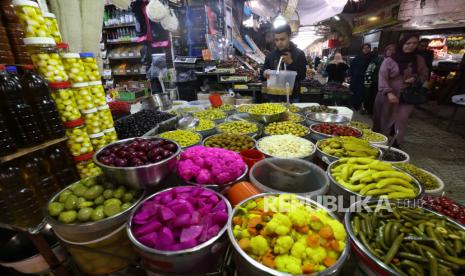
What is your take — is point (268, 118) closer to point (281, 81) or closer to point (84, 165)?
point (281, 81)

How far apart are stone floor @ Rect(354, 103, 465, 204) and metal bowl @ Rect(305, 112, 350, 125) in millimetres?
2013

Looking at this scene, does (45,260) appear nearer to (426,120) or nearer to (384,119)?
(384,119)

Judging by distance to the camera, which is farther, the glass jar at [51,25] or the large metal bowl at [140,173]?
the glass jar at [51,25]

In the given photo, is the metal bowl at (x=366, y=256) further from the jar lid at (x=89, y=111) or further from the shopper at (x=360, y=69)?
the shopper at (x=360, y=69)

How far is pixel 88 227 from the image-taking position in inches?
42.2

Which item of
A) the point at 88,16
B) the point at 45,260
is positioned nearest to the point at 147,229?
the point at 45,260

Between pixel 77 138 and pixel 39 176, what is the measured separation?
1.21 ft

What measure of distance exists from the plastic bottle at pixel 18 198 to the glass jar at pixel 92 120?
0.54m

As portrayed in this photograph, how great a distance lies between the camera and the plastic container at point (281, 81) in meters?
3.07

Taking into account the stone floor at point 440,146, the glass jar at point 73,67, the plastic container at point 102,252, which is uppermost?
the glass jar at point 73,67

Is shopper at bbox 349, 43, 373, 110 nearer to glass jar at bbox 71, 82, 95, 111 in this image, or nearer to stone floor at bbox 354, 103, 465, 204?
stone floor at bbox 354, 103, 465, 204

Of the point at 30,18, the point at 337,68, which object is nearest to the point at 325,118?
the point at 30,18

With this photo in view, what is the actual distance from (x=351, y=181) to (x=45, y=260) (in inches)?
79.6

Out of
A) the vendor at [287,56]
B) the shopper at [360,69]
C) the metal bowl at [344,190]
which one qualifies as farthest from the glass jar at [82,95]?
the shopper at [360,69]
